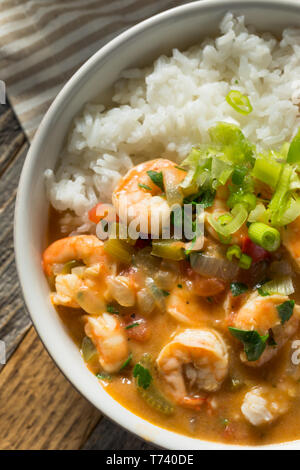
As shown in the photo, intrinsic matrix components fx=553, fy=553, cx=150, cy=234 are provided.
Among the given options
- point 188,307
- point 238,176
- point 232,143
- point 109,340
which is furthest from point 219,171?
point 109,340

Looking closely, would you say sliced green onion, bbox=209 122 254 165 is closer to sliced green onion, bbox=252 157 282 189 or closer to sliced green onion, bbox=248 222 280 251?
sliced green onion, bbox=252 157 282 189

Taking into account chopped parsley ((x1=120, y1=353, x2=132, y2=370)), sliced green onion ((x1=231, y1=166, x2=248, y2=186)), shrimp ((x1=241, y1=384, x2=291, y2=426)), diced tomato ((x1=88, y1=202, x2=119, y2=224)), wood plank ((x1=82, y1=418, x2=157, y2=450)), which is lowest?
wood plank ((x1=82, y1=418, x2=157, y2=450))

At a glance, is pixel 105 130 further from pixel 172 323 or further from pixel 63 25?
pixel 172 323

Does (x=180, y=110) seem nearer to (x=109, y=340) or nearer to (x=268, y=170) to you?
(x=268, y=170)

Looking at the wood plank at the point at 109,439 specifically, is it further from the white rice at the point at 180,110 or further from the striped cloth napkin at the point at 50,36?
the striped cloth napkin at the point at 50,36

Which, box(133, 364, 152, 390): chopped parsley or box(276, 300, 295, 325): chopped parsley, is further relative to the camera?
box(133, 364, 152, 390): chopped parsley

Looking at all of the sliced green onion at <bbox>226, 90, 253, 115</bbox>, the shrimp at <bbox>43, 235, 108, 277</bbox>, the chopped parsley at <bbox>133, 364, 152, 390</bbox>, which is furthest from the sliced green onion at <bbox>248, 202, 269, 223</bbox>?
the chopped parsley at <bbox>133, 364, 152, 390</bbox>

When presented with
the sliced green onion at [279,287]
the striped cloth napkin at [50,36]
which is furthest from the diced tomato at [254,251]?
the striped cloth napkin at [50,36]
